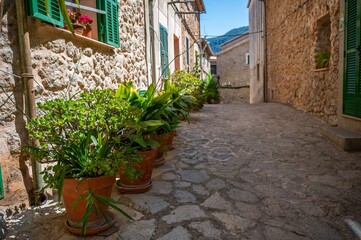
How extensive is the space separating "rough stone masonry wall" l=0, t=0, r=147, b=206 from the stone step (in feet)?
10.9

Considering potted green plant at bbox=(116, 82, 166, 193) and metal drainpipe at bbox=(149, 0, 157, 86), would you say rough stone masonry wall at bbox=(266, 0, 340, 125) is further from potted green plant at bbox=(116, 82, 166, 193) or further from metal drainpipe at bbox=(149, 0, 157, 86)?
potted green plant at bbox=(116, 82, 166, 193)

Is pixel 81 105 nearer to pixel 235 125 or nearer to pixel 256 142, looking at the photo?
pixel 256 142

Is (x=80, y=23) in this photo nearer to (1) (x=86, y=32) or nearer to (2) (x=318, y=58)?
(1) (x=86, y=32)

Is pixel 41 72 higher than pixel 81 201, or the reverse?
pixel 41 72

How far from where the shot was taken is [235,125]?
6023 mm

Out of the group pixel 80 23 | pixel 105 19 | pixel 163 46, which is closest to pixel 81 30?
pixel 80 23

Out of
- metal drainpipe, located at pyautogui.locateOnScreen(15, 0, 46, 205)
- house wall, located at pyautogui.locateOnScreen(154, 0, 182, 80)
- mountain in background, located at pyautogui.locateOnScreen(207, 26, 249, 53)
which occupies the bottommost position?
metal drainpipe, located at pyautogui.locateOnScreen(15, 0, 46, 205)

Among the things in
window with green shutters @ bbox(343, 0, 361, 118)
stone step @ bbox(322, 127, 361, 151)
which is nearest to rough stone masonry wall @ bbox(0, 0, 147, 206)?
stone step @ bbox(322, 127, 361, 151)

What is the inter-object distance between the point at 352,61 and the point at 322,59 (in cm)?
157

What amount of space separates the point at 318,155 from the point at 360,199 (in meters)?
Result: 1.29

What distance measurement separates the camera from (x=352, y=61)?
4.25 m

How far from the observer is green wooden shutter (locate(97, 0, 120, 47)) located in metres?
3.68

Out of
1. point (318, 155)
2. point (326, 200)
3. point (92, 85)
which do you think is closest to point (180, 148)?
point (92, 85)

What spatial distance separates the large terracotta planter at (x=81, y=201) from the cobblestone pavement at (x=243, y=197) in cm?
7
